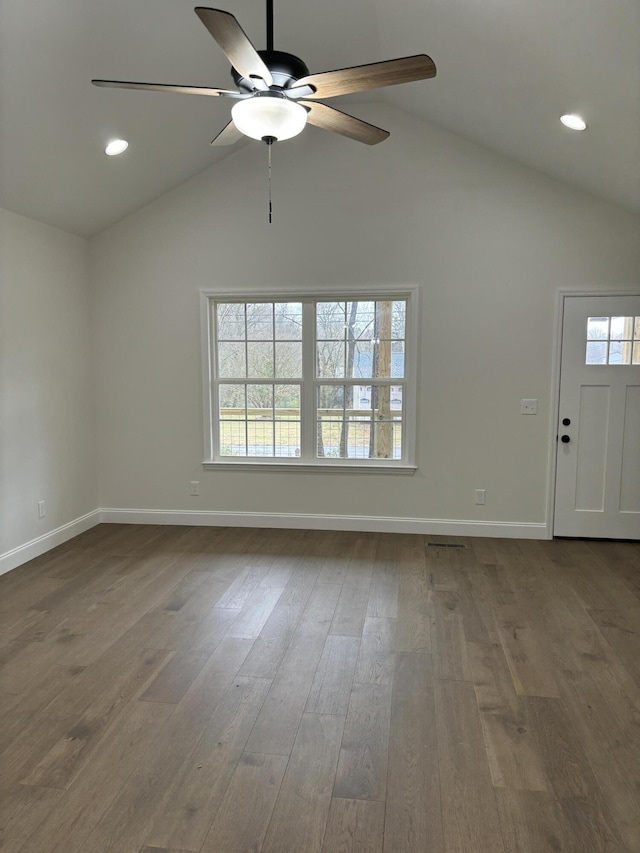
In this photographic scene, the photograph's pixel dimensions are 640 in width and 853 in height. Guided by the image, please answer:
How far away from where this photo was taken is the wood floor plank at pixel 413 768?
1.80 meters

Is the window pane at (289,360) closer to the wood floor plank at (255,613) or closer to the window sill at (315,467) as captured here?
the window sill at (315,467)

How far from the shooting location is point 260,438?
16.6 feet

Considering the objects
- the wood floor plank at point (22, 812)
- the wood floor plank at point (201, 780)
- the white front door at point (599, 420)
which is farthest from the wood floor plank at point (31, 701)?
the white front door at point (599, 420)

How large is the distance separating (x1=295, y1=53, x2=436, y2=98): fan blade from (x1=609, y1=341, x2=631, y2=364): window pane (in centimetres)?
319

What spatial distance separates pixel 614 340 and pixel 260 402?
2.92 meters

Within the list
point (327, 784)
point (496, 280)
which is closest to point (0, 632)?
point (327, 784)

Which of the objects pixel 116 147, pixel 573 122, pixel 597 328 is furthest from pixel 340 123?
pixel 597 328

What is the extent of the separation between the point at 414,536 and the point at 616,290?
250cm

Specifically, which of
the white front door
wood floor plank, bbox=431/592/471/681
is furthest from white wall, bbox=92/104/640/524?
wood floor plank, bbox=431/592/471/681

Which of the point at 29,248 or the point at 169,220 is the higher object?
the point at 169,220

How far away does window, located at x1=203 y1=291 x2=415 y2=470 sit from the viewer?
486cm

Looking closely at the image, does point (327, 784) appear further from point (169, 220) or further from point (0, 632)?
point (169, 220)

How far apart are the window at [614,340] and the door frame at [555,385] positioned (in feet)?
0.68

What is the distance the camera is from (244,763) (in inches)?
83.8
